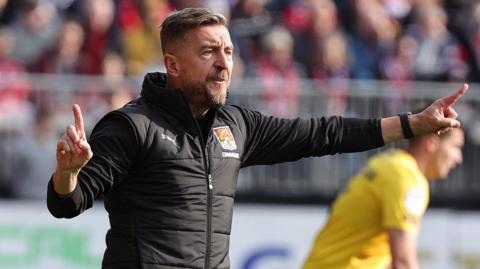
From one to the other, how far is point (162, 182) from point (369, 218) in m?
2.51

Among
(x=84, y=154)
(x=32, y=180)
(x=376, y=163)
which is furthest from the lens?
(x=32, y=180)

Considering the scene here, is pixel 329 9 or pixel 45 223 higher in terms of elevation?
pixel 329 9

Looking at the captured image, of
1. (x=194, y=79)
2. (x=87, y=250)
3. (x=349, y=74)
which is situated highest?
(x=349, y=74)

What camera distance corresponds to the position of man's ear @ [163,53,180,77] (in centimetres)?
595

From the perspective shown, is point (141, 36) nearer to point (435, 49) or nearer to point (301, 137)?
point (435, 49)

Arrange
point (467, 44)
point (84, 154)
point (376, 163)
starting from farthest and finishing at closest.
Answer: point (467, 44) → point (376, 163) → point (84, 154)

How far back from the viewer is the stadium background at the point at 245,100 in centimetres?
1282

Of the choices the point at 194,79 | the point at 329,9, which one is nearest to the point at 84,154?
the point at 194,79

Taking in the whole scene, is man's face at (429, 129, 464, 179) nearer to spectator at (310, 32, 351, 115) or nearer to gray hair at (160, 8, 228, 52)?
gray hair at (160, 8, 228, 52)

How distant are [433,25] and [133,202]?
9.04 metres

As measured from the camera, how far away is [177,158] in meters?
5.73

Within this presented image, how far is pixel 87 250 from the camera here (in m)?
13.0

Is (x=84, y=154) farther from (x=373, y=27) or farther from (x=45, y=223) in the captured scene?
(x=373, y=27)

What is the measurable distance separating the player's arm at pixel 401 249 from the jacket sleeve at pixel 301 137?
5.13 feet
